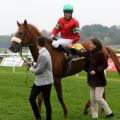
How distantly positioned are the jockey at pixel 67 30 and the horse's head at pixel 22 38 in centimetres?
70

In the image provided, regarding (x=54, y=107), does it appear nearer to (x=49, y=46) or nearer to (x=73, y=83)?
(x=49, y=46)

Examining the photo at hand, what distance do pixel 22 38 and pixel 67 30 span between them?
4.35 feet

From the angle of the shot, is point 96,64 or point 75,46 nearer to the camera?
point 96,64

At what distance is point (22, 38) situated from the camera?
9.52 metres

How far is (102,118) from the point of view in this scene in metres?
9.59

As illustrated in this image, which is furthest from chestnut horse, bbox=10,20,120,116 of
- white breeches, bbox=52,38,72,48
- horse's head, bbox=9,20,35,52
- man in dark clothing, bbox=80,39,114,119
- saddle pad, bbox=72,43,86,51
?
man in dark clothing, bbox=80,39,114,119

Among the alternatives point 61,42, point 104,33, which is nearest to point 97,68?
point 61,42

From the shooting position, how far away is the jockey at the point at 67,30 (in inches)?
398

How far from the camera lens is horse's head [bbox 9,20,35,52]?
9.33m

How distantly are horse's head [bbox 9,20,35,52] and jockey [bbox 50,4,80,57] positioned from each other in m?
0.70

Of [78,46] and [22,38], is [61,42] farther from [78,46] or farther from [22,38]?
[22,38]

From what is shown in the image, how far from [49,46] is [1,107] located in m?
2.26

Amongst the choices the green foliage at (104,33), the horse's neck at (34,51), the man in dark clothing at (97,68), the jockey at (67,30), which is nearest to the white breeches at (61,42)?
the jockey at (67,30)

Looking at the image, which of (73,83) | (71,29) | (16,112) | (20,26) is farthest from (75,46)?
(73,83)
